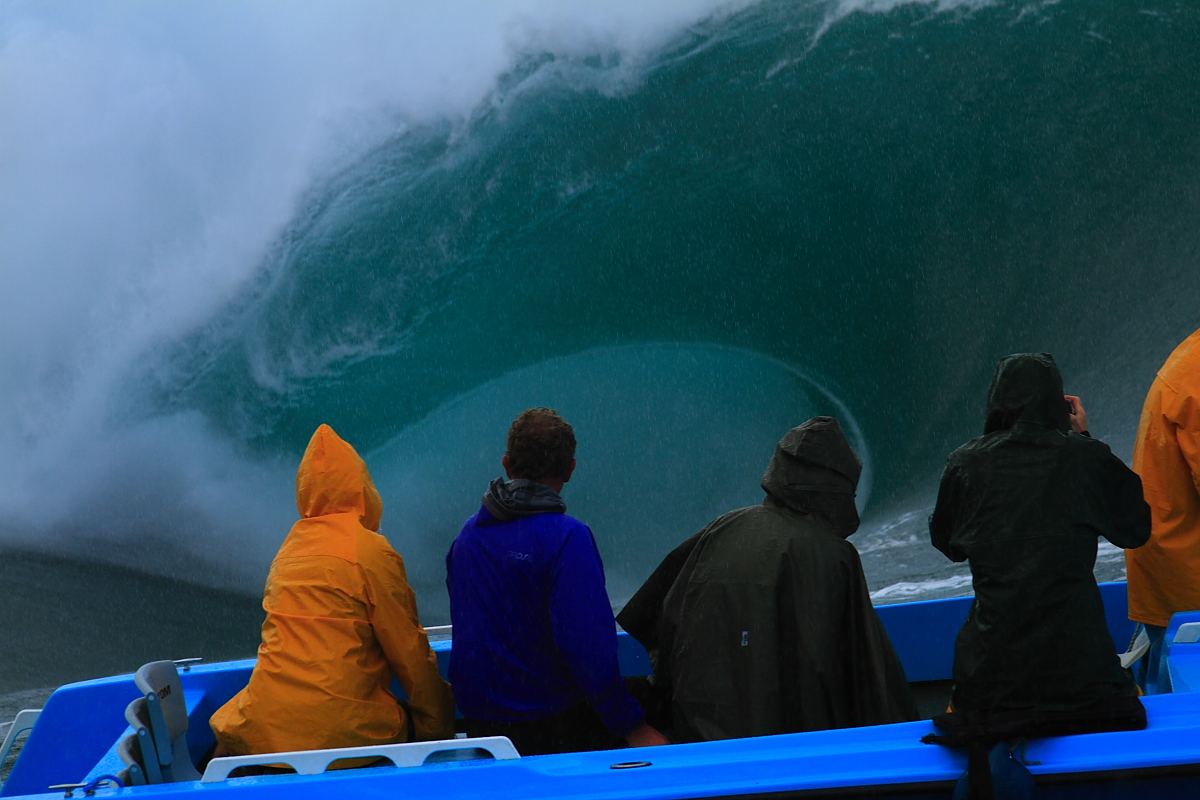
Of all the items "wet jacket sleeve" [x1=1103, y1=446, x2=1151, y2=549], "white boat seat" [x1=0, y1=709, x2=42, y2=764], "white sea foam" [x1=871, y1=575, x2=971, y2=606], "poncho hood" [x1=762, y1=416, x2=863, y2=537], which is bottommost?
"white sea foam" [x1=871, y1=575, x2=971, y2=606]

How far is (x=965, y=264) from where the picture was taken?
1048 centimetres

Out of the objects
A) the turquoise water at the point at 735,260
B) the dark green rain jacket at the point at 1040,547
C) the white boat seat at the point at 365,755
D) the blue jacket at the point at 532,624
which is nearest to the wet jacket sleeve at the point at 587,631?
the blue jacket at the point at 532,624

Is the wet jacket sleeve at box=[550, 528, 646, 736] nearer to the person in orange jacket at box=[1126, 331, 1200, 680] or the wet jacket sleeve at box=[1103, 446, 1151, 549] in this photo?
the wet jacket sleeve at box=[1103, 446, 1151, 549]

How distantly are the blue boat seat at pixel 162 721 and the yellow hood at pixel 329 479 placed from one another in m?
0.46

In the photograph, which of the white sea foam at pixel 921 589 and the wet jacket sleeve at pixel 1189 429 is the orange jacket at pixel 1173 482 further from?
the white sea foam at pixel 921 589

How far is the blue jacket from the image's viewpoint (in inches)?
71.2

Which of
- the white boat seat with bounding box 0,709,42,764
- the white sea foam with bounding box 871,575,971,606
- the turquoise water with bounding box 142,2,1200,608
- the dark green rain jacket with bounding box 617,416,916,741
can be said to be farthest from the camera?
the turquoise water with bounding box 142,2,1200,608

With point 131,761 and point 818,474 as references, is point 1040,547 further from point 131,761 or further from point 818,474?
point 131,761

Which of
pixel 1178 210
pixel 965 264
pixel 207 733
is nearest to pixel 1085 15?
pixel 1178 210

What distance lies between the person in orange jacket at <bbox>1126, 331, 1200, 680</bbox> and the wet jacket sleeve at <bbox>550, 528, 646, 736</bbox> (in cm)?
128

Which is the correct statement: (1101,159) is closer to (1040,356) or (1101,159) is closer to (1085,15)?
(1085,15)

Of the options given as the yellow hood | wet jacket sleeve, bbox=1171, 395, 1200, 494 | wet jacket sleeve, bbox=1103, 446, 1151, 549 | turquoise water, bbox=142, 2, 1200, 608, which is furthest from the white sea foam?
the yellow hood

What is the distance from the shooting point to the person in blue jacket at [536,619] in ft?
5.95

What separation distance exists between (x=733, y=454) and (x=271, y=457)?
5602mm
